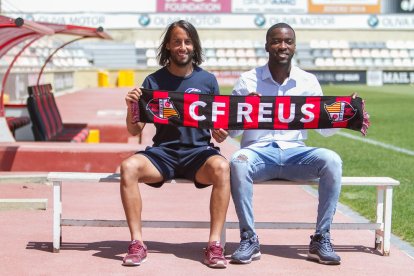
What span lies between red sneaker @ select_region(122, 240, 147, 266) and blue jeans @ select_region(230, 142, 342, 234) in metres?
0.68

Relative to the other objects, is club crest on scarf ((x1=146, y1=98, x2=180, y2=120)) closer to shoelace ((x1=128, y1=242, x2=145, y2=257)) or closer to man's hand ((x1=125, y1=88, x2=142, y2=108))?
man's hand ((x1=125, y1=88, x2=142, y2=108))

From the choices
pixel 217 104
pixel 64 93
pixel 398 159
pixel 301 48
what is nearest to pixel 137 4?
pixel 301 48

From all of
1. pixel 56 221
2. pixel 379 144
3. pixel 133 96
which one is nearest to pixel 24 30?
pixel 133 96

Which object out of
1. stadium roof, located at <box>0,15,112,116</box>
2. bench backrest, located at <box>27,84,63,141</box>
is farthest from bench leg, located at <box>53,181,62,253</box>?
bench backrest, located at <box>27,84,63,141</box>

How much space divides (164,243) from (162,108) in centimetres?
106

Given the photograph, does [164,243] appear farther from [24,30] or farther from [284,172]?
[24,30]

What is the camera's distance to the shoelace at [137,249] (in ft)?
20.2

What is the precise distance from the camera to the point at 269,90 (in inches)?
268

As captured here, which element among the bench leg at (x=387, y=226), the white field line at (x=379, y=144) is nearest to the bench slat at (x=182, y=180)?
the bench leg at (x=387, y=226)

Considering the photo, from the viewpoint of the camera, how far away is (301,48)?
2325 inches

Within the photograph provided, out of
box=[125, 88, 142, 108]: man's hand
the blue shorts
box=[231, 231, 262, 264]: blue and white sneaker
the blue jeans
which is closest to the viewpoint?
box=[231, 231, 262, 264]: blue and white sneaker

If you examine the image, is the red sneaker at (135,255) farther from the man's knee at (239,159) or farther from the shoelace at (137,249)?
the man's knee at (239,159)

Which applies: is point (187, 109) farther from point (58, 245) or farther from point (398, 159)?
point (398, 159)

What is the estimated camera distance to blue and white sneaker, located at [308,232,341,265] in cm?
629
